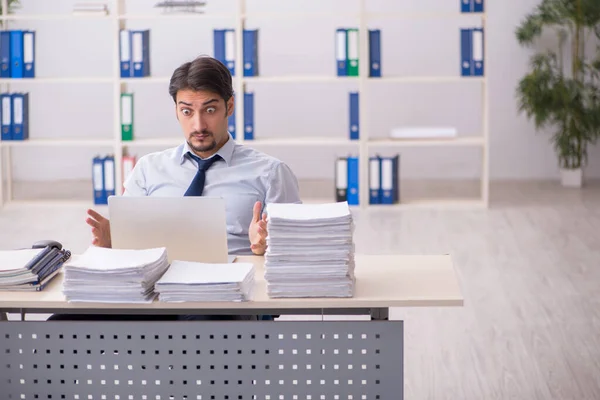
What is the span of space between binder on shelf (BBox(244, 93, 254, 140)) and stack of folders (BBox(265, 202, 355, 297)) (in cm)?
444

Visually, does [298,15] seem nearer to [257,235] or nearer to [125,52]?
[125,52]

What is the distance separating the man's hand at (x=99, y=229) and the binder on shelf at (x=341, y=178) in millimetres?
4178

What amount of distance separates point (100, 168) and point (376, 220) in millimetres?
1945

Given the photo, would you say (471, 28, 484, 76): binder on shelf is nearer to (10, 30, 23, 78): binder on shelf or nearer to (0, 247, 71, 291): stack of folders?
(10, 30, 23, 78): binder on shelf

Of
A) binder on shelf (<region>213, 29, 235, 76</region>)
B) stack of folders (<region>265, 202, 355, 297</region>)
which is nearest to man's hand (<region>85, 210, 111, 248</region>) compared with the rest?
stack of folders (<region>265, 202, 355, 297</region>)

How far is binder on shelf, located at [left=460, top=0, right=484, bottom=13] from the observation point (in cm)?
708

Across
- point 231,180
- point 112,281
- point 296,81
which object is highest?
point 296,81

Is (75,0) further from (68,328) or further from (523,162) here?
(68,328)

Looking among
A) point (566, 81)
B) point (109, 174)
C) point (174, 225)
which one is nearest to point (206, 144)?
point (174, 225)

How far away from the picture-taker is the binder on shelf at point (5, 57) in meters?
7.17

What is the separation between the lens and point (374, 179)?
Result: 7207 millimetres

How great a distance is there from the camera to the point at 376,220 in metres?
6.82

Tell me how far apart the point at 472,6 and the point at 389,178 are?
1.28 meters

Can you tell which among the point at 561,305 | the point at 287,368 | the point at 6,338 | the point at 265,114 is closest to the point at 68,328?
the point at 6,338
